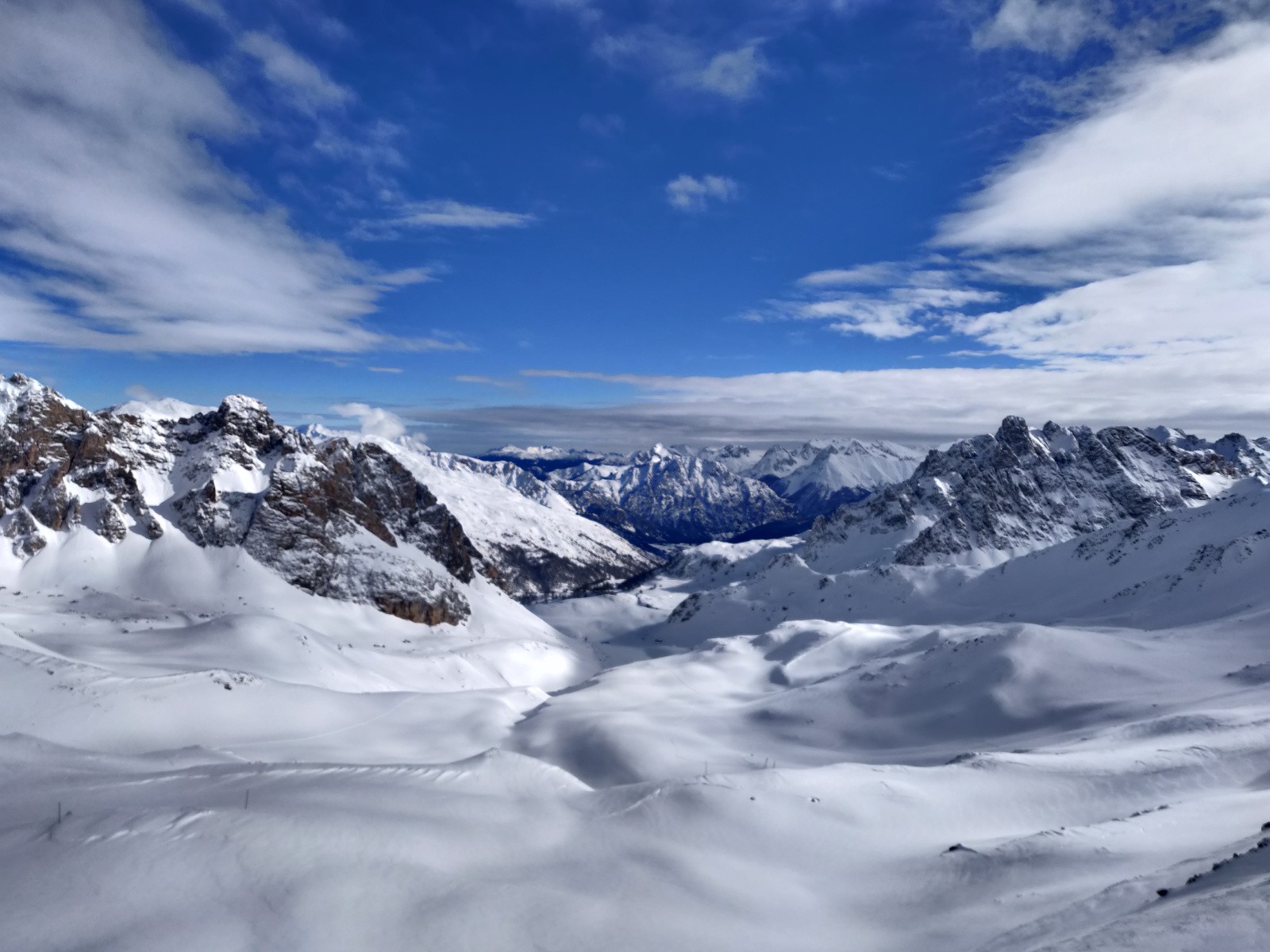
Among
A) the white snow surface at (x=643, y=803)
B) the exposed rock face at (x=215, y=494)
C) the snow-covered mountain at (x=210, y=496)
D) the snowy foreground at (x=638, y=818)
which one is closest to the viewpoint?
the snowy foreground at (x=638, y=818)

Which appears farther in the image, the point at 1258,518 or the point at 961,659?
the point at 1258,518

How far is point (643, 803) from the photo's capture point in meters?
21.4

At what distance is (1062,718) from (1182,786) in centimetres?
2296

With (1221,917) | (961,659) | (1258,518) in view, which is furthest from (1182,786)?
(1258,518)

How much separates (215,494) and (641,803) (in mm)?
125468

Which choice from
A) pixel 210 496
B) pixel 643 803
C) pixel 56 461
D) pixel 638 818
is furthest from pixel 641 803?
pixel 56 461

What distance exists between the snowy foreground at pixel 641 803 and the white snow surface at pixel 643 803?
103mm

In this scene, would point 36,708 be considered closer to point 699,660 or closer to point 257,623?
point 257,623

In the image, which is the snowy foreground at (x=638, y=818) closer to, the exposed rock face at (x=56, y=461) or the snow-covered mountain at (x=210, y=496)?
the snow-covered mountain at (x=210, y=496)

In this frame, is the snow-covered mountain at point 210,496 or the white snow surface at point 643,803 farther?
the snow-covered mountain at point 210,496

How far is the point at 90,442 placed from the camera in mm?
120500

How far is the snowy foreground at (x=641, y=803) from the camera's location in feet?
43.8

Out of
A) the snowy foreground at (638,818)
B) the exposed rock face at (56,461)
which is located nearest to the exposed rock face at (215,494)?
the exposed rock face at (56,461)

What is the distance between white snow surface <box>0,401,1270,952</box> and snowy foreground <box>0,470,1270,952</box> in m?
0.10
